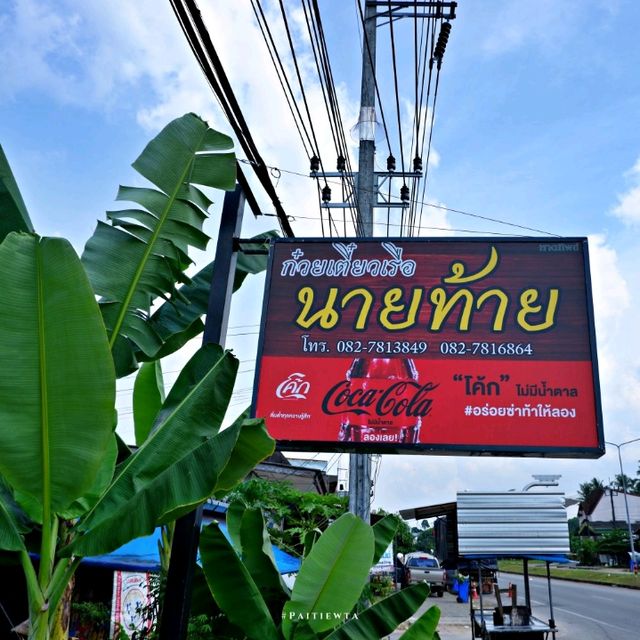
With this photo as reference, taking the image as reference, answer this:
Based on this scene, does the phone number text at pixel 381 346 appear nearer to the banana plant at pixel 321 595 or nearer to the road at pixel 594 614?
the banana plant at pixel 321 595

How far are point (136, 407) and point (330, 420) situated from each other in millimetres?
2208

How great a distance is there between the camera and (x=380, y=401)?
509 cm

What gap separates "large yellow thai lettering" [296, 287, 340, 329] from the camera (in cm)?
540

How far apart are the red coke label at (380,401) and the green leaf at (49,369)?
7.20 feet

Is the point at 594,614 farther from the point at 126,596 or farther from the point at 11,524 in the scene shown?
the point at 11,524

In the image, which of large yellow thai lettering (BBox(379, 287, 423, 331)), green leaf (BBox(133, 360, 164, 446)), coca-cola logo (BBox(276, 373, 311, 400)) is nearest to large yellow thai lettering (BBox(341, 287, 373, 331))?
large yellow thai lettering (BBox(379, 287, 423, 331))

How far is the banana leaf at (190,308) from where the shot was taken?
556cm

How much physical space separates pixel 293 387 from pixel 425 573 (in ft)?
94.3

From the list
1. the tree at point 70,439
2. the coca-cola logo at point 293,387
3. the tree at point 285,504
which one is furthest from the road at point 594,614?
the tree at point 70,439

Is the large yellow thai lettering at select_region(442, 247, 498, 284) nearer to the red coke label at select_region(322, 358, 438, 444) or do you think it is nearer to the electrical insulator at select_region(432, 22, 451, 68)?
the red coke label at select_region(322, 358, 438, 444)

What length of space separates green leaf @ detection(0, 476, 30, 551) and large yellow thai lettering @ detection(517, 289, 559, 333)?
3.88m

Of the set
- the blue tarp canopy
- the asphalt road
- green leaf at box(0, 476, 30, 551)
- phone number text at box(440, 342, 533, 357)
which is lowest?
the asphalt road

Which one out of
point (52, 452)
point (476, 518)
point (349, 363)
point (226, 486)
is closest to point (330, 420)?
point (349, 363)

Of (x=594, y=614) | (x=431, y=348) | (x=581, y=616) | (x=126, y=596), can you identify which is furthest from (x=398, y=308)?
(x=594, y=614)
